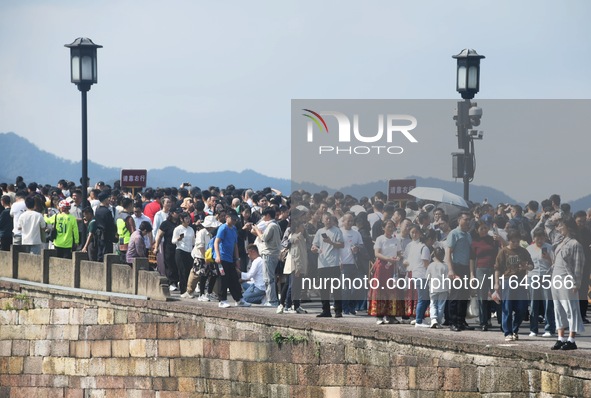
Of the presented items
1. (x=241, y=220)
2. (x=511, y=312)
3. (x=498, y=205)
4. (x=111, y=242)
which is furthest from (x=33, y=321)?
(x=511, y=312)

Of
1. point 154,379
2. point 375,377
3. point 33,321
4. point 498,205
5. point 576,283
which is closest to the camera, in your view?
point 576,283

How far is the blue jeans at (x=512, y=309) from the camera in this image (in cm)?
2120

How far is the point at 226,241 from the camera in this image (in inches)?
1022

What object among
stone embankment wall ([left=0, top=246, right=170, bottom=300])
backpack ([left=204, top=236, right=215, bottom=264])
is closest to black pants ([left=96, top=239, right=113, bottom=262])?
stone embankment wall ([left=0, top=246, right=170, bottom=300])

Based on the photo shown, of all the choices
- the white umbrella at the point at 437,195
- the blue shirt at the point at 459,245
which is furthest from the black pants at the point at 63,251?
the blue shirt at the point at 459,245

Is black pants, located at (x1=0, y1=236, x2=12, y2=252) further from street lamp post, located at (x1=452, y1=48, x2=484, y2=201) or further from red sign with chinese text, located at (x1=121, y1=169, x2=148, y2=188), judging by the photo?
street lamp post, located at (x1=452, y1=48, x2=484, y2=201)

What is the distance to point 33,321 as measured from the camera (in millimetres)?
31188

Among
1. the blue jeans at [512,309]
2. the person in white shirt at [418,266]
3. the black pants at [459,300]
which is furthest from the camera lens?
the person in white shirt at [418,266]

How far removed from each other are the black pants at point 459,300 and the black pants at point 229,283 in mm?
4663

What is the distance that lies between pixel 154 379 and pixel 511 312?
789 cm

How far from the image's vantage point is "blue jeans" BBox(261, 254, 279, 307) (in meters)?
25.7

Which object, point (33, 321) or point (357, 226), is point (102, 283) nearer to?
point (33, 321)

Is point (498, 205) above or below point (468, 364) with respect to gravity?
above

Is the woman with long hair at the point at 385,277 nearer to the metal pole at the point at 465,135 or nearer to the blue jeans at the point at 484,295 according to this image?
the blue jeans at the point at 484,295
